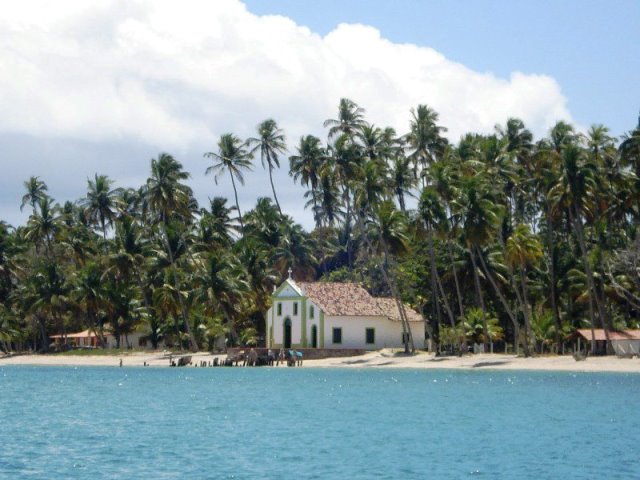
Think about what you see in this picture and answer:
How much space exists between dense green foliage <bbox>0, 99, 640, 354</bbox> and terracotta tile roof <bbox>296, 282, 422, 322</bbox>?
6.42 feet

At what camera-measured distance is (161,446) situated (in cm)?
3359

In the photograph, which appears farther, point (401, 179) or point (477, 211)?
point (401, 179)

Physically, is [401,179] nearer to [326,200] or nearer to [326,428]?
[326,200]

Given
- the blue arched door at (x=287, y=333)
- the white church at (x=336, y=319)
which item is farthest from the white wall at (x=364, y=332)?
the blue arched door at (x=287, y=333)

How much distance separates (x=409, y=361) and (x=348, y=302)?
10864 millimetres

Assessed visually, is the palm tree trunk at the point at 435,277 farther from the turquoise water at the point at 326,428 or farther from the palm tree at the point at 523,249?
the turquoise water at the point at 326,428

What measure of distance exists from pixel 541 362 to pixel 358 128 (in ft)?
107

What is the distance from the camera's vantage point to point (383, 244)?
80.1 m

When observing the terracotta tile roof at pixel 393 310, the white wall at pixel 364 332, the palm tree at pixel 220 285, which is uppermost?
the palm tree at pixel 220 285

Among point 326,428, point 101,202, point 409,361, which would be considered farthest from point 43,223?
point 326,428

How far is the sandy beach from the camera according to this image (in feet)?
220

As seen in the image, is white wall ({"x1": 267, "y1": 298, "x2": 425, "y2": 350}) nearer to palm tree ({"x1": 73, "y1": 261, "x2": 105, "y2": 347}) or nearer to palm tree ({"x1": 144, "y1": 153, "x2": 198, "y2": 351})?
palm tree ({"x1": 144, "y1": 153, "x2": 198, "y2": 351})

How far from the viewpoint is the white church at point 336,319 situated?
85.4m

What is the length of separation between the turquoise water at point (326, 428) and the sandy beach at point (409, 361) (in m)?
2.59
